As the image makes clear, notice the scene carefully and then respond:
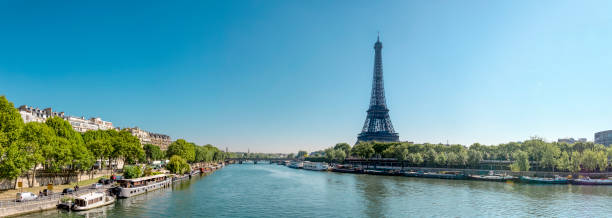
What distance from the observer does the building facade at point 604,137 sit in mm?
170750

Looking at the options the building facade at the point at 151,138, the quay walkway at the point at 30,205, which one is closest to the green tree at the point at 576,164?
the quay walkway at the point at 30,205

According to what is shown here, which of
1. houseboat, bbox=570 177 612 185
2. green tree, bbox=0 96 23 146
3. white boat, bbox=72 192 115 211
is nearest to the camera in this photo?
white boat, bbox=72 192 115 211

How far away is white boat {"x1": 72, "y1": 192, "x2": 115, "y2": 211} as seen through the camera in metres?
36.9

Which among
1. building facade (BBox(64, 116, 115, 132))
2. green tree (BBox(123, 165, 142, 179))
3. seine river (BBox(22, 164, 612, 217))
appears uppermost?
building facade (BBox(64, 116, 115, 132))

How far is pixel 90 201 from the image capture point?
37969 millimetres

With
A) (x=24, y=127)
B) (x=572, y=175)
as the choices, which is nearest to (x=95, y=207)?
(x=24, y=127)

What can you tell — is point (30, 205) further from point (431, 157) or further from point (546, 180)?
point (431, 157)

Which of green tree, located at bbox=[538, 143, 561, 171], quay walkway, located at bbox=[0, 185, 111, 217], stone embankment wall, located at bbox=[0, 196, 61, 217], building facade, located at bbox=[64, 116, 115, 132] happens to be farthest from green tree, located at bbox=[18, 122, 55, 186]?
green tree, located at bbox=[538, 143, 561, 171]

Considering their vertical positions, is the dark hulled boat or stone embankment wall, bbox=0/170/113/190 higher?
stone embankment wall, bbox=0/170/113/190

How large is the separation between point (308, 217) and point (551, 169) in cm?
7713

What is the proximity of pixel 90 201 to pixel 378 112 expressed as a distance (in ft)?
458

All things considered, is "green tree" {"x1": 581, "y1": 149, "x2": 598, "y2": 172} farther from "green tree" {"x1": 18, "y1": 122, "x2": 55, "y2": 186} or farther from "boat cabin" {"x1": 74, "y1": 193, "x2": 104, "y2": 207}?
"green tree" {"x1": 18, "y1": 122, "x2": 55, "y2": 186}

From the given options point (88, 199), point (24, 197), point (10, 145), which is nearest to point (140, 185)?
point (88, 199)

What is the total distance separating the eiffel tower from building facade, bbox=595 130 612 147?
104 m
